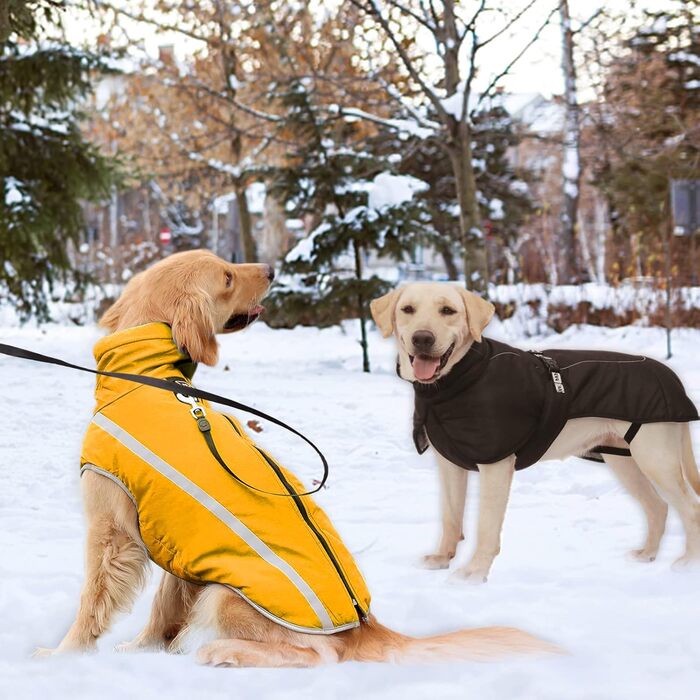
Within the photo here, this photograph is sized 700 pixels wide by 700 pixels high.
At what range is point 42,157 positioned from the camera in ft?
39.9

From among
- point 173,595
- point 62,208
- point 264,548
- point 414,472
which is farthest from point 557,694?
point 62,208

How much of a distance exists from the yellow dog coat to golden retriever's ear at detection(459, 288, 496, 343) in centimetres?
156

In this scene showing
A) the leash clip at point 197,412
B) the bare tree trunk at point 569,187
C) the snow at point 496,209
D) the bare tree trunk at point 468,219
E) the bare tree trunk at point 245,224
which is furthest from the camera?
the snow at point 496,209

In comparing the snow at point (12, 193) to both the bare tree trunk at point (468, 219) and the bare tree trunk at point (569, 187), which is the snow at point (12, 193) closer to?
the bare tree trunk at point (468, 219)

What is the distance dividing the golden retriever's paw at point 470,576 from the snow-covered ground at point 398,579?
0.16 feet

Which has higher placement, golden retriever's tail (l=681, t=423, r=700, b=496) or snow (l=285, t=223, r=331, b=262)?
snow (l=285, t=223, r=331, b=262)

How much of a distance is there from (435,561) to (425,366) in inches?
42.9

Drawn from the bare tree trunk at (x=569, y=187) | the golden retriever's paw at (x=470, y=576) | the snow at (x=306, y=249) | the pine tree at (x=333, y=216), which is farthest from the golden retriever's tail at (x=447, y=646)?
the bare tree trunk at (x=569, y=187)

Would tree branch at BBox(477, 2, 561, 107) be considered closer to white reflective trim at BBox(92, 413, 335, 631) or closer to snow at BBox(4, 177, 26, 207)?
snow at BBox(4, 177, 26, 207)

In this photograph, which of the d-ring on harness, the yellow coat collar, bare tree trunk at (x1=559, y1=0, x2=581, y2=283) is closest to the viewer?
the yellow coat collar

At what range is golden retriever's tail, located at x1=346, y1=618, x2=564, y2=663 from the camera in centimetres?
269

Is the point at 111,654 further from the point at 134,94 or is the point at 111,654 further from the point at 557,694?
the point at 134,94

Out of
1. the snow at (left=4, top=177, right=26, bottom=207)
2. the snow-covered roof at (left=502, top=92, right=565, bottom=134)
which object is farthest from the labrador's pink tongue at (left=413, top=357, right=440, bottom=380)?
the snow-covered roof at (left=502, top=92, right=565, bottom=134)

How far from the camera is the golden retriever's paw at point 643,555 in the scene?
445 cm
